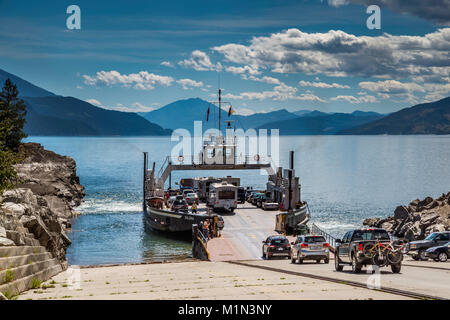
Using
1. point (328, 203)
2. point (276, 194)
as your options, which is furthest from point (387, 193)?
point (276, 194)

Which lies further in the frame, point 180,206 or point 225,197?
point 180,206

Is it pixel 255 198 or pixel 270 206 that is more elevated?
pixel 255 198

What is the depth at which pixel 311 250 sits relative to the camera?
981 inches

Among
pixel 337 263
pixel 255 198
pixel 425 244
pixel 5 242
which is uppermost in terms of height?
pixel 5 242

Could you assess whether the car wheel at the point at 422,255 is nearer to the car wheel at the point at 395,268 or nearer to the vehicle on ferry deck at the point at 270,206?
the car wheel at the point at 395,268

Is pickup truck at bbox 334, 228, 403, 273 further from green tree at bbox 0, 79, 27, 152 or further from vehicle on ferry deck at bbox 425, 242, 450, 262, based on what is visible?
green tree at bbox 0, 79, 27, 152

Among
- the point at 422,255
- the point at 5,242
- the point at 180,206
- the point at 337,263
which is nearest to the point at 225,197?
the point at 180,206

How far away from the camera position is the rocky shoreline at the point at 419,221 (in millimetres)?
44094

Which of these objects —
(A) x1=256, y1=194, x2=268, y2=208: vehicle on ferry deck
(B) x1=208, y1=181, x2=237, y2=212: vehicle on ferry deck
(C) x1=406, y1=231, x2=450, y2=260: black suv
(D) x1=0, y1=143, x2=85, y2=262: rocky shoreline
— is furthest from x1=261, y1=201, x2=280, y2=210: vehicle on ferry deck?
(C) x1=406, y1=231, x2=450, y2=260: black suv

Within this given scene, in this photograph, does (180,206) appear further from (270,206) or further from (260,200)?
(260,200)

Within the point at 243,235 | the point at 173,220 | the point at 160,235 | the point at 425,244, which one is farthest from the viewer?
the point at 160,235

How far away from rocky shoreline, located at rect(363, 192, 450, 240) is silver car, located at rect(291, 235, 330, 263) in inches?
784

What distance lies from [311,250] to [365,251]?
6868 mm

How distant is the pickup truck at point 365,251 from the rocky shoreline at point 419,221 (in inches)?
973
